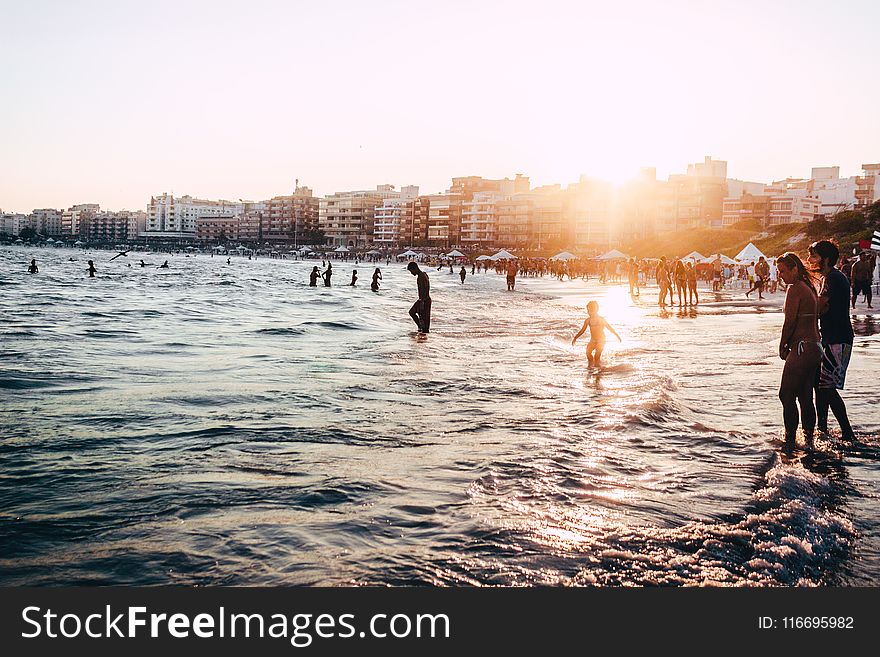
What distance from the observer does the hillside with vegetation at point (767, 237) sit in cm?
6875

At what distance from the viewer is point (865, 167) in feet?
439

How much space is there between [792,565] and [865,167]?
5890 inches

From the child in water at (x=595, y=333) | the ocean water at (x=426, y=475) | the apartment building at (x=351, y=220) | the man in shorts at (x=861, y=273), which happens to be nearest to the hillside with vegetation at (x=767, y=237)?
the man in shorts at (x=861, y=273)

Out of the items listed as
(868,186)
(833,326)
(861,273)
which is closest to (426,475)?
(833,326)

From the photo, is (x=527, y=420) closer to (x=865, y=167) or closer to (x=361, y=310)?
(x=361, y=310)

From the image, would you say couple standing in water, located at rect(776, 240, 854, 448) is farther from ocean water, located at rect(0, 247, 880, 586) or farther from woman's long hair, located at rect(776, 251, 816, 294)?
ocean water, located at rect(0, 247, 880, 586)

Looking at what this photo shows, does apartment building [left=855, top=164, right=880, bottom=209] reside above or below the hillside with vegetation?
above

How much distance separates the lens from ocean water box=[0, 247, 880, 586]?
14.2 feet

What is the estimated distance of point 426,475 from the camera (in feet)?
20.0

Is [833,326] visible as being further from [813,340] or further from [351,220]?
[351,220]

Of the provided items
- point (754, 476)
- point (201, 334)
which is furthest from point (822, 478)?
point (201, 334)

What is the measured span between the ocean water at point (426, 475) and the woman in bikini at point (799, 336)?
1.68 ft

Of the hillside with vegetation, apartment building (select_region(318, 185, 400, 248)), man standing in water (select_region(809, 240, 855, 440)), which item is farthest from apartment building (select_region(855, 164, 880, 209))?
man standing in water (select_region(809, 240, 855, 440))

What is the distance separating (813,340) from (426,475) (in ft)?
11.2
